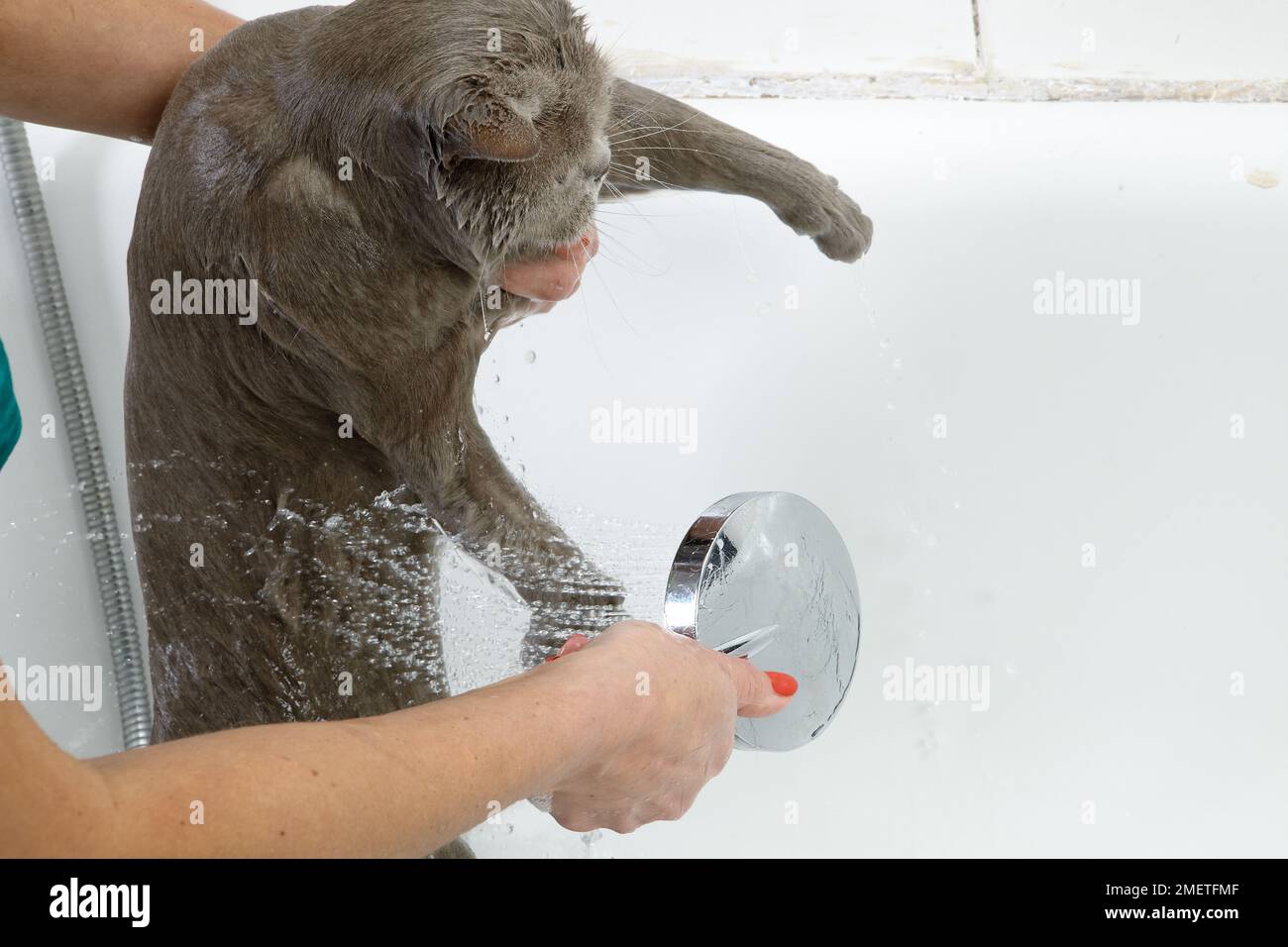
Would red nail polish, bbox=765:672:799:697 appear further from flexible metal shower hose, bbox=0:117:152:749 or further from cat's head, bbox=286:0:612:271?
flexible metal shower hose, bbox=0:117:152:749

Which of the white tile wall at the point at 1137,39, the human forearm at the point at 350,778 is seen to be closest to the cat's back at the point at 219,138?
the human forearm at the point at 350,778

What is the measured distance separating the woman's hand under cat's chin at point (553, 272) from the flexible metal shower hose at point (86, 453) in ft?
1.98

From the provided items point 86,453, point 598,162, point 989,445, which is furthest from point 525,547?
point 989,445

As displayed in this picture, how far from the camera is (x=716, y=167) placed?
2.89ft

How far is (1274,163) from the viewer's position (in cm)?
119

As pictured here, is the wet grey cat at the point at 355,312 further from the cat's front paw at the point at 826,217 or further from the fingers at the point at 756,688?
the fingers at the point at 756,688

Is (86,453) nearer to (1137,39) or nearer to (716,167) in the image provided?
(716,167)

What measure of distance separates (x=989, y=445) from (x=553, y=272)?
78cm

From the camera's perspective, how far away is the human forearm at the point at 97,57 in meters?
0.76

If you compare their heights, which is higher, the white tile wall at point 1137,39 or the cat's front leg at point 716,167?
the white tile wall at point 1137,39

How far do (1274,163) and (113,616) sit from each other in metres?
1.21

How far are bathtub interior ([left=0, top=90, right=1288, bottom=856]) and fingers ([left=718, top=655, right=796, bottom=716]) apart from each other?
48cm

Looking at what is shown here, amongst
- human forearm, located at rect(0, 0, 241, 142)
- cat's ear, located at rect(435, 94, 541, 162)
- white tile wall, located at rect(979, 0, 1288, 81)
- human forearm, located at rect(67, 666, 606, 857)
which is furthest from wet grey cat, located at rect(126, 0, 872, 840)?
white tile wall, located at rect(979, 0, 1288, 81)
